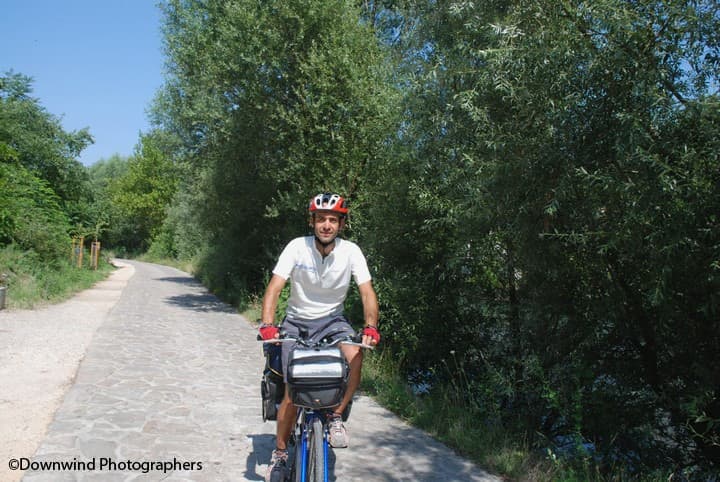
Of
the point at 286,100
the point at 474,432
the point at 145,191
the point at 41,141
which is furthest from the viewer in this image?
the point at 145,191

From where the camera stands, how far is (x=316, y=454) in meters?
3.50

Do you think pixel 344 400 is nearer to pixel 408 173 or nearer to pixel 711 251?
pixel 711 251

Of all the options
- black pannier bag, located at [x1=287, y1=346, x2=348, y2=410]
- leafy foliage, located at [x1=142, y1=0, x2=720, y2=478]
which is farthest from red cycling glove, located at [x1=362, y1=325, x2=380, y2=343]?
leafy foliage, located at [x1=142, y1=0, x2=720, y2=478]

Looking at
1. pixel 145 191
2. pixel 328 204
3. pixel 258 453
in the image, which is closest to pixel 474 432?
pixel 258 453

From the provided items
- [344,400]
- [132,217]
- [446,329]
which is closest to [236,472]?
[344,400]

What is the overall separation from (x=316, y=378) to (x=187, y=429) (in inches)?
106

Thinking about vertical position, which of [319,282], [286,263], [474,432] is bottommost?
[474,432]

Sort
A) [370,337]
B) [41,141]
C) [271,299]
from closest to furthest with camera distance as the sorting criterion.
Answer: [370,337], [271,299], [41,141]

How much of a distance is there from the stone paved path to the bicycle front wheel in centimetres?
102

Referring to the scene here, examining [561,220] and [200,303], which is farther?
[200,303]

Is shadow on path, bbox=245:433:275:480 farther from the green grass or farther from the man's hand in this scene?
the green grass

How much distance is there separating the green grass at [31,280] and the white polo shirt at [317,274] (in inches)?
471

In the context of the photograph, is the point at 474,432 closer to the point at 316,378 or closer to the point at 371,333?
the point at 371,333

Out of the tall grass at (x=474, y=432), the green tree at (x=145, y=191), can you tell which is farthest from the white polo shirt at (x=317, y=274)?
the green tree at (x=145, y=191)
